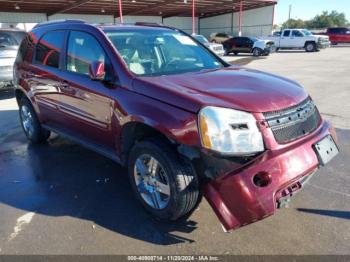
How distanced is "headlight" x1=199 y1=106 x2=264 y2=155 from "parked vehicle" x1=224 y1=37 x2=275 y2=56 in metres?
24.5

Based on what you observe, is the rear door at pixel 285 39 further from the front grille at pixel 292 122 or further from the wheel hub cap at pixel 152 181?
→ the wheel hub cap at pixel 152 181

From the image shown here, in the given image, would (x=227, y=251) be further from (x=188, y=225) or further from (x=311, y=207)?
Answer: (x=311, y=207)

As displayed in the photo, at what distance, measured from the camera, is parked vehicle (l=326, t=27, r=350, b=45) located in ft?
116

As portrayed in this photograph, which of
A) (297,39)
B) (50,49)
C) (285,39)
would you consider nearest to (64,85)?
(50,49)

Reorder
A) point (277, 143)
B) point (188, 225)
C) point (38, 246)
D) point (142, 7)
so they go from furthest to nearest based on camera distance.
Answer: point (142, 7) < point (188, 225) < point (38, 246) < point (277, 143)

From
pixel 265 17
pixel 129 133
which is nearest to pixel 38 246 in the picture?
pixel 129 133

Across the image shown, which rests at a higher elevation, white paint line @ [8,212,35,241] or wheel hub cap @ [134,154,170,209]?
wheel hub cap @ [134,154,170,209]

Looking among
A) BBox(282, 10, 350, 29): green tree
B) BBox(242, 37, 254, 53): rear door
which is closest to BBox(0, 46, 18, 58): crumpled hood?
BBox(242, 37, 254, 53): rear door

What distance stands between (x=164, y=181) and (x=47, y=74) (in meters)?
2.56

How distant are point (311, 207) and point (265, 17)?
45419 mm

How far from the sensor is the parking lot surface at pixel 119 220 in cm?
287

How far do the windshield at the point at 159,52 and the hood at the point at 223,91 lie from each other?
297 millimetres

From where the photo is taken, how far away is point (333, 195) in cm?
363

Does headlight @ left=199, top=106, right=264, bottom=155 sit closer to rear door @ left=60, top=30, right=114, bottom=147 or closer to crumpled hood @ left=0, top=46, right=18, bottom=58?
rear door @ left=60, top=30, right=114, bottom=147
